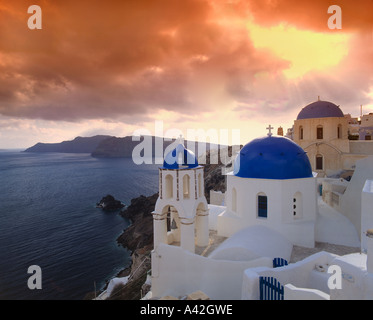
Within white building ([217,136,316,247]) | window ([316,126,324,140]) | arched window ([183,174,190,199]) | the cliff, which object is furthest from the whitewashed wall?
window ([316,126,324,140])

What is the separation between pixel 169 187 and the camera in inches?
505

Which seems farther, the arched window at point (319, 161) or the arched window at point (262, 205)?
the arched window at point (319, 161)

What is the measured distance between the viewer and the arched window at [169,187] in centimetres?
1260

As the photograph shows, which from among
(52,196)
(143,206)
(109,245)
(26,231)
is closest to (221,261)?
(109,245)

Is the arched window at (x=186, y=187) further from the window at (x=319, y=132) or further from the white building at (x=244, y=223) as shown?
the window at (x=319, y=132)

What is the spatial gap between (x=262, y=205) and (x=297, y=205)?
1970mm

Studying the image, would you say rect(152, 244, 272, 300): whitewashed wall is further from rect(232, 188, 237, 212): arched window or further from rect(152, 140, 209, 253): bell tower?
rect(232, 188, 237, 212): arched window

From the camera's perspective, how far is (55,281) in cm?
2791

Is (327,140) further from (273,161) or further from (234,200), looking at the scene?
(234,200)

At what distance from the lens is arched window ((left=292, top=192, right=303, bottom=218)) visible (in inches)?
532

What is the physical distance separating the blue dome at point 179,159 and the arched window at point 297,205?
5.90 m

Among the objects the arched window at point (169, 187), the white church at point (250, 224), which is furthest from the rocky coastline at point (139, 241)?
the arched window at point (169, 187)
